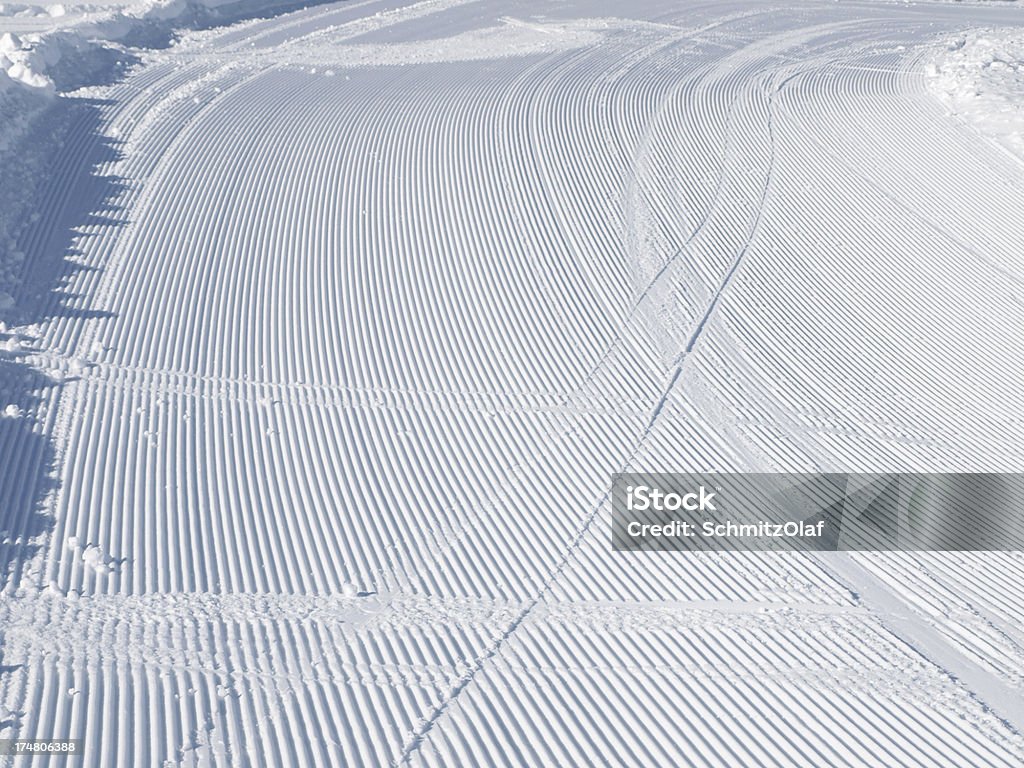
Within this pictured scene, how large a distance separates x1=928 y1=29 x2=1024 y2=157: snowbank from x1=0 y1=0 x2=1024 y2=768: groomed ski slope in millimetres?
632

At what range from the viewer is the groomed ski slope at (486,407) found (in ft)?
32.9

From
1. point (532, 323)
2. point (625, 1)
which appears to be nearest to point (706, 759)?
point (532, 323)

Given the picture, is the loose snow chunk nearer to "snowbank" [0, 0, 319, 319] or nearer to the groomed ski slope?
the groomed ski slope

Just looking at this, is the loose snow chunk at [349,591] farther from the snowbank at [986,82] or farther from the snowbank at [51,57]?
the snowbank at [986,82]

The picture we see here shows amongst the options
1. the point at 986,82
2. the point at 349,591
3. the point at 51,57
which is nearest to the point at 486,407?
the point at 349,591

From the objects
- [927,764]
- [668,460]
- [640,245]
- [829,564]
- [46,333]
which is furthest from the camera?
[640,245]

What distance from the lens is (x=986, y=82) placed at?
28.2 metres

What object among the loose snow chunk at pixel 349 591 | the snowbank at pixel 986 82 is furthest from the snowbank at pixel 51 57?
the snowbank at pixel 986 82

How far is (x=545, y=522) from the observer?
13.1 m

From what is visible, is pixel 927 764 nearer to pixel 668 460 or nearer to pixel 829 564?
pixel 829 564

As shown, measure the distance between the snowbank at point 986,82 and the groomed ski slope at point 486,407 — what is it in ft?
2.07

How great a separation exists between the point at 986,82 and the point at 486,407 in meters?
20.0

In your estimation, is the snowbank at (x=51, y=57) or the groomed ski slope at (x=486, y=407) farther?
the snowbank at (x=51, y=57)

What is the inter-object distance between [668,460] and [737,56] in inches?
793
